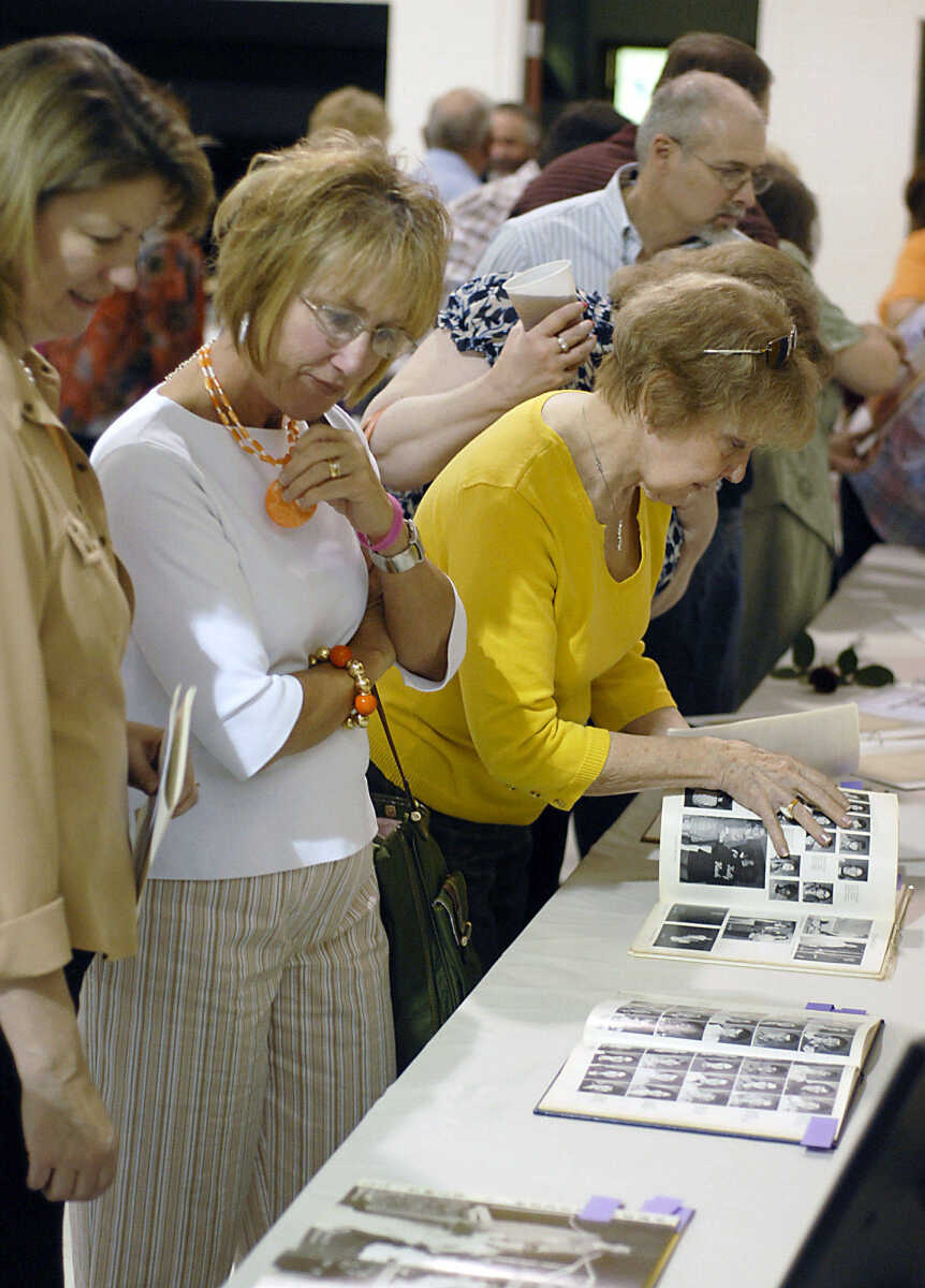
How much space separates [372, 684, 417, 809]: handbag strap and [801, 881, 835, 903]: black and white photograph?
0.46 metres

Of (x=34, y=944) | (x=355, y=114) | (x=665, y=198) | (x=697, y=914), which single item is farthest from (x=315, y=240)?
(x=355, y=114)

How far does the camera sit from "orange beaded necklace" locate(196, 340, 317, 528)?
1.45m

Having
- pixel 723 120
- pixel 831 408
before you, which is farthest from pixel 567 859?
pixel 723 120

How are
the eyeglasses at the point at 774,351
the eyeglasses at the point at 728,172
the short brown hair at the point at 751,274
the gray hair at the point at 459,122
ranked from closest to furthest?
the eyeglasses at the point at 774,351, the short brown hair at the point at 751,274, the eyeglasses at the point at 728,172, the gray hair at the point at 459,122

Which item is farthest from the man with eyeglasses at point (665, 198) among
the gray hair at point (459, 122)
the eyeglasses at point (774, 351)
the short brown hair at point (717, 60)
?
the gray hair at point (459, 122)

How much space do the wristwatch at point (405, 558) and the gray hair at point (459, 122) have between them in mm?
4441

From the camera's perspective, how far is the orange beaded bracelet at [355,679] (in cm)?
151

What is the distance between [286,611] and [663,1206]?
627 millimetres

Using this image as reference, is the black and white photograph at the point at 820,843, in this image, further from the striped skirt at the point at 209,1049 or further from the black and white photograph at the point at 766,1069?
the striped skirt at the point at 209,1049

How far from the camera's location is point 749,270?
6.64 feet

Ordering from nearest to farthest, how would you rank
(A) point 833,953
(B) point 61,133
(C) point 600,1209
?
(B) point 61,133
(C) point 600,1209
(A) point 833,953

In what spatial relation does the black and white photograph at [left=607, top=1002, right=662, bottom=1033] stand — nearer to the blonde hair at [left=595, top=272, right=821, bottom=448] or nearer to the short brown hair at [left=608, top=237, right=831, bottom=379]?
the blonde hair at [left=595, top=272, right=821, bottom=448]

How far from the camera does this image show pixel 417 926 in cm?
168

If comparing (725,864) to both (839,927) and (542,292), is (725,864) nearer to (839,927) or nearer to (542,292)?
(839,927)
